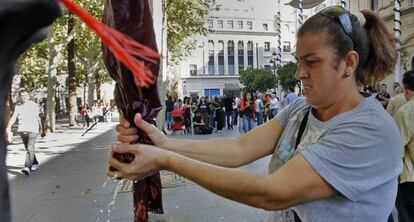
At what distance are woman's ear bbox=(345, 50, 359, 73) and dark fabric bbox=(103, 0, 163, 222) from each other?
0.75 meters

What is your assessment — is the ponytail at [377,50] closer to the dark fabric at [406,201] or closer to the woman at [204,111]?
the dark fabric at [406,201]

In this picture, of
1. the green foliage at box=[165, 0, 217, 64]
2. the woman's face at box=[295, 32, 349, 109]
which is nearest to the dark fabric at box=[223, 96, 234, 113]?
the green foliage at box=[165, 0, 217, 64]

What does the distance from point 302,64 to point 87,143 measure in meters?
15.5

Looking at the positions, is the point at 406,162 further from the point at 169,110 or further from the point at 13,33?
the point at 169,110

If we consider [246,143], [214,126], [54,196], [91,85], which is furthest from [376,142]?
[91,85]

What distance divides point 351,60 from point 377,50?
159 millimetres

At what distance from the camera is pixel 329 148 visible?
1.69 metres

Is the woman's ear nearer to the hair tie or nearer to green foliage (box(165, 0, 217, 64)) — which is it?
the hair tie

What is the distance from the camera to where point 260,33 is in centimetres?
8844

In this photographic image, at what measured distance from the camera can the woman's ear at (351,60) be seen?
1.81m

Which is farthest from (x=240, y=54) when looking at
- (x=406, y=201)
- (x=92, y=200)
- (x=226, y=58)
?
(x=406, y=201)

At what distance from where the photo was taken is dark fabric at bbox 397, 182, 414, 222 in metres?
4.49

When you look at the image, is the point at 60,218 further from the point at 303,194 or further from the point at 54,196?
the point at 303,194

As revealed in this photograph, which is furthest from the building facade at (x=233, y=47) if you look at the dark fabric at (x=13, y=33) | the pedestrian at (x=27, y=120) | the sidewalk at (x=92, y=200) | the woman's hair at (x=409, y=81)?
the dark fabric at (x=13, y=33)
